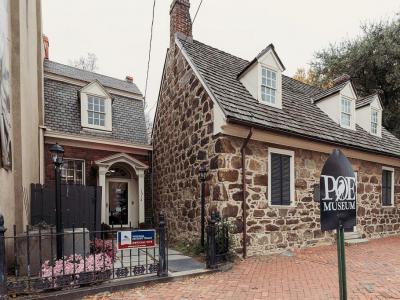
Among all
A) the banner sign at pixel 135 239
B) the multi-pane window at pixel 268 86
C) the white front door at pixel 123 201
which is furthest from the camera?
the white front door at pixel 123 201

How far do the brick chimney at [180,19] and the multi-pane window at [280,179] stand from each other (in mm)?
5743

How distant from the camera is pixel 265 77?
9.94m

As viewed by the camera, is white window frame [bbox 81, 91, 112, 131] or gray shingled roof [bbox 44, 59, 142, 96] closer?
white window frame [bbox 81, 91, 112, 131]

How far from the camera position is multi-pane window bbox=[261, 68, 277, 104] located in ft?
32.5

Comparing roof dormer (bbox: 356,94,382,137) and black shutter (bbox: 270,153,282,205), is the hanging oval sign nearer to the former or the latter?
black shutter (bbox: 270,153,282,205)

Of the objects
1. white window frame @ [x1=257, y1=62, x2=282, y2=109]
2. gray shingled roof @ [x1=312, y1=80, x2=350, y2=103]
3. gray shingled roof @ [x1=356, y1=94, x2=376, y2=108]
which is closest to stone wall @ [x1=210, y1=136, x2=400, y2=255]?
white window frame @ [x1=257, y1=62, x2=282, y2=109]

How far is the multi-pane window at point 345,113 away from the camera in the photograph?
40.3ft

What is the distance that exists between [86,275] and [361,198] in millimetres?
10320

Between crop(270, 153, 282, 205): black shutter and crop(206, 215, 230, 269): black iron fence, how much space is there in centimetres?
212

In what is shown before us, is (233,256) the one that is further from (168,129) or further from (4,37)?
(4,37)

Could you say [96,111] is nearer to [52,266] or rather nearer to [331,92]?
[52,266]

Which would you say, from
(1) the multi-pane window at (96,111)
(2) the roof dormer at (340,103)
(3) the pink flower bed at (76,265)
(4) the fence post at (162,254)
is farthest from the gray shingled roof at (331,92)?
(3) the pink flower bed at (76,265)

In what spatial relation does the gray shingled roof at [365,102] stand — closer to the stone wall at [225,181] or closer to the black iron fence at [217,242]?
the stone wall at [225,181]

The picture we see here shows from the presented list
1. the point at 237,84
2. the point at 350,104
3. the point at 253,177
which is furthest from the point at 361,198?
the point at 237,84
